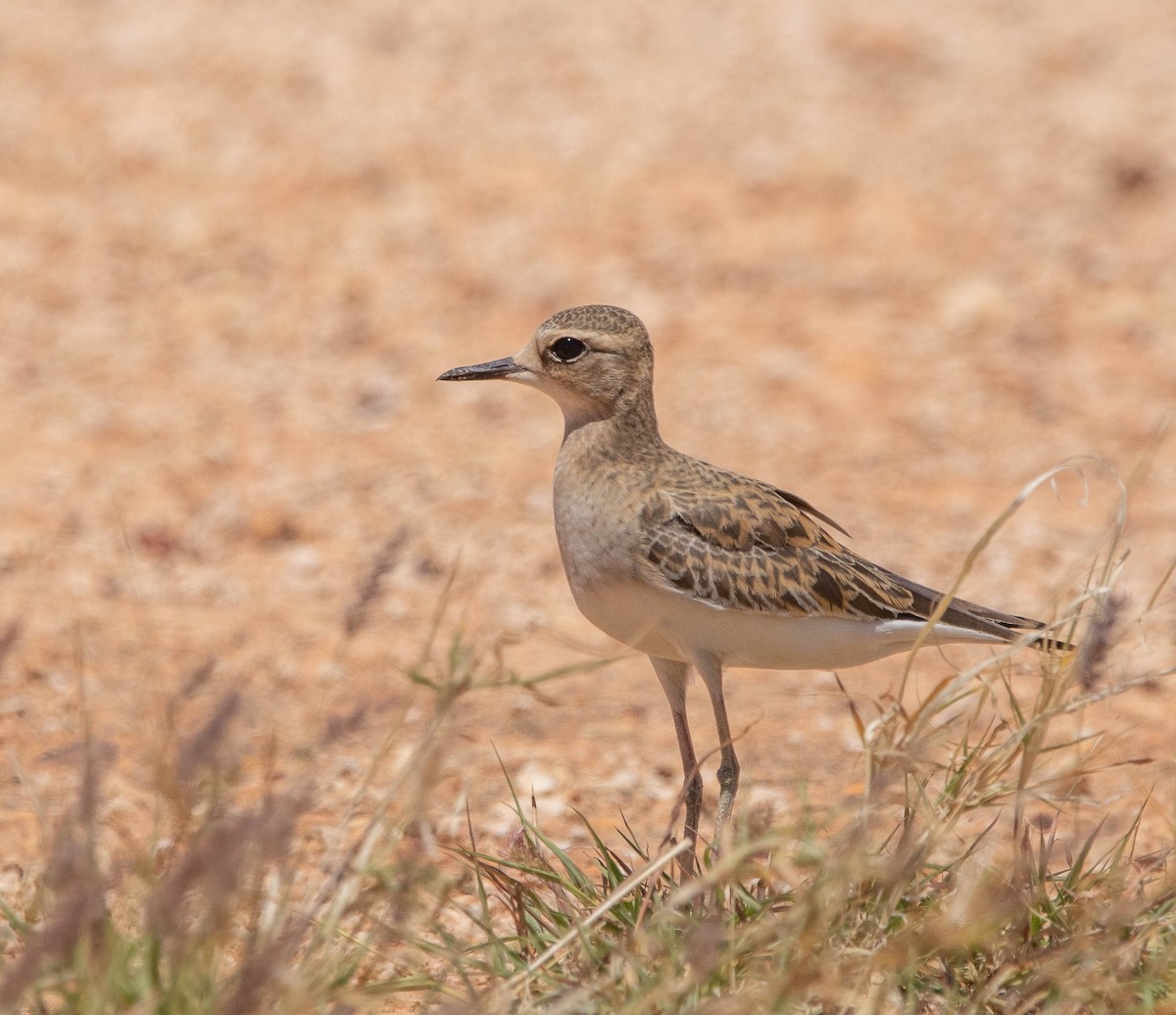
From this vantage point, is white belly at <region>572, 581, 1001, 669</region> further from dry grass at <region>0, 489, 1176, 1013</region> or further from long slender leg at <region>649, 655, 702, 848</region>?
dry grass at <region>0, 489, 1176, 1013</region>

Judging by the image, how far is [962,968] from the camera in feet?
11.2

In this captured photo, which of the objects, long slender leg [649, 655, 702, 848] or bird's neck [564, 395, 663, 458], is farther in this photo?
bird's neck [564, 395, 663, 458]

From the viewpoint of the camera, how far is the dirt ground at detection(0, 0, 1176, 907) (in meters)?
6.30

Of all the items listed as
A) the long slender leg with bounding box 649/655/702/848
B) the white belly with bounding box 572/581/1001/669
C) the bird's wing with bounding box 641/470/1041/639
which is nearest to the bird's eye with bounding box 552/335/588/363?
the bird's wing with bounding box 641/470/1041/639

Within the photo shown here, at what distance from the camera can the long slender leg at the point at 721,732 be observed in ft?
13.4

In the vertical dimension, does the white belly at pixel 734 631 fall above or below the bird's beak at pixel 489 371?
below

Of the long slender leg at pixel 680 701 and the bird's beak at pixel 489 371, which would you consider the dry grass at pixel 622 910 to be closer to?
the long slender leg at pixel 680 701

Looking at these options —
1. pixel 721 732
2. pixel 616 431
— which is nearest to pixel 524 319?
pixel 616 431

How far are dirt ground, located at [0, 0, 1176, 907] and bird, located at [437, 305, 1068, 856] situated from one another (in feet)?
3.33

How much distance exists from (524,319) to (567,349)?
4.69 meters

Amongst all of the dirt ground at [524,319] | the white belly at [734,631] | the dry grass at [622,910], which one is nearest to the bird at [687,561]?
the white belly at [734,631]

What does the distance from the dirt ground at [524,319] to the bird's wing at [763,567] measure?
104 cm

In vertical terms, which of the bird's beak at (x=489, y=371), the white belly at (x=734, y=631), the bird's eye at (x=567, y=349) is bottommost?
the white belly at (x=734, y=631)

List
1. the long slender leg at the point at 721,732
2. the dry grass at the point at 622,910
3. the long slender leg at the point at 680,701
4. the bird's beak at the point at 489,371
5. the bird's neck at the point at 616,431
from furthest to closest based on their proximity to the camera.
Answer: the bird's beak at the point at 489,371
the bird's neck at the point at 616,431
the long slender leg at the point at 680,701
the long slender leg at the point at 721,732
the dry grass at the point at 622,910
